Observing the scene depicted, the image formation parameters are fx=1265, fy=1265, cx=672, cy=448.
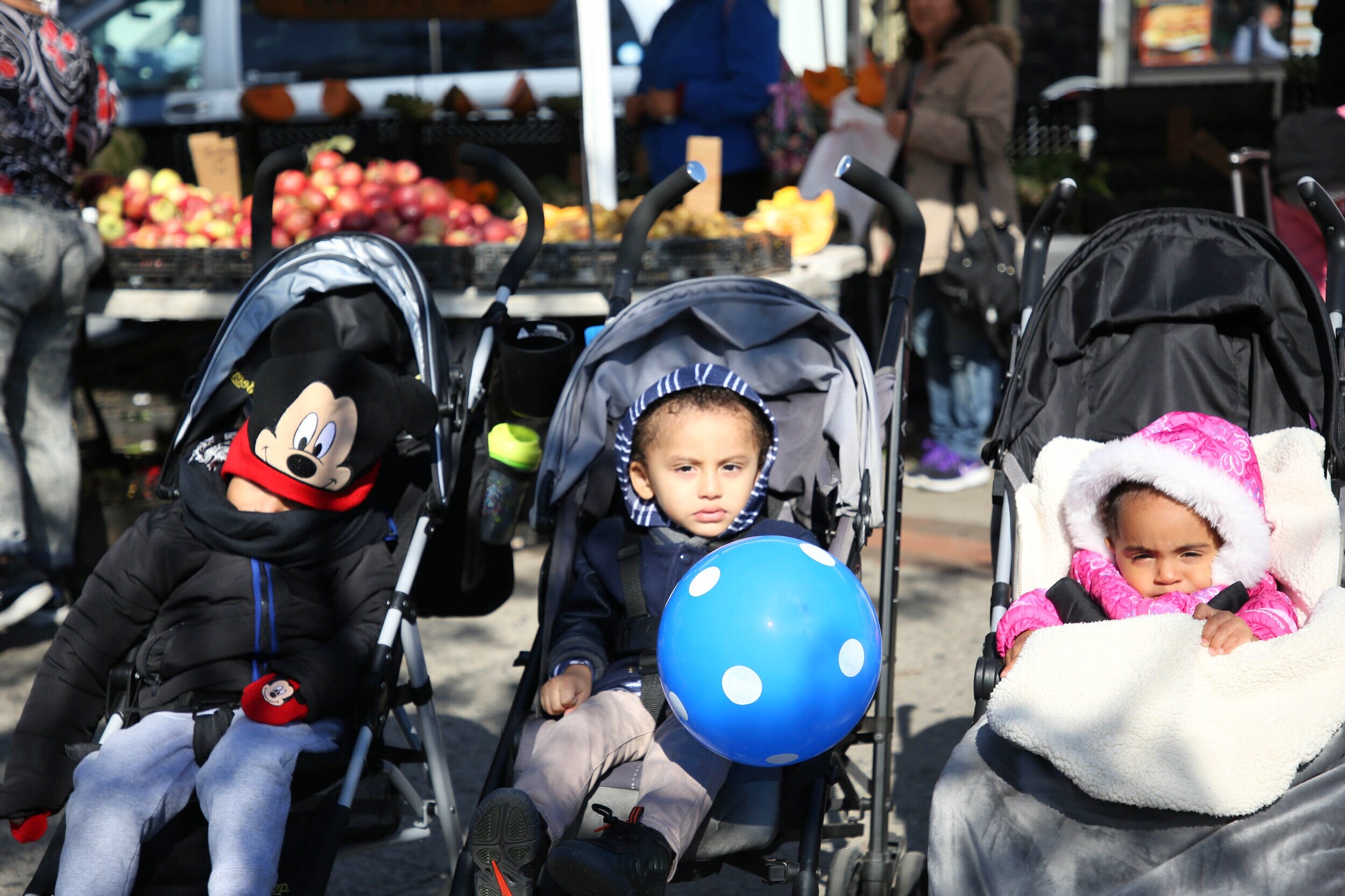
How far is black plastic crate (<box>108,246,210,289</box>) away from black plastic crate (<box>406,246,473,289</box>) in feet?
2.76

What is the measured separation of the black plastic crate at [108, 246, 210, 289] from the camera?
193 inches

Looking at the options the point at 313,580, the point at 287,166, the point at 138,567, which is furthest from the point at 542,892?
the point at 287,166

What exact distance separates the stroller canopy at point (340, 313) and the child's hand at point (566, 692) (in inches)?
26.7

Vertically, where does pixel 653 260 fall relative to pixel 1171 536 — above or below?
above

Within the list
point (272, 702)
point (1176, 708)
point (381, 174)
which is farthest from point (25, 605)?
point (1176, 708)

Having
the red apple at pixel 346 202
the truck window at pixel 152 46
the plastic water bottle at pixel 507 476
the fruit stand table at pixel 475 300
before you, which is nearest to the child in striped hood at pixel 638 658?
the plastic water bottle at pixel 507 476

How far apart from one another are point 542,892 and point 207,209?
3.86 m

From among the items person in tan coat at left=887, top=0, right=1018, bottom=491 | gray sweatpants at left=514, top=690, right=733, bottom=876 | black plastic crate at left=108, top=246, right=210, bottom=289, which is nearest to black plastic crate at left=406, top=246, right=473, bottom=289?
black plastic crate at left=108, top=246, right=210, bottom=289

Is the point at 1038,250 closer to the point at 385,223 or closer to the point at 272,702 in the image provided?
the point at 272,702

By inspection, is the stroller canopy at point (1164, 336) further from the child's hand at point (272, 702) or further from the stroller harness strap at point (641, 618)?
the child's hand at point (272, 702)

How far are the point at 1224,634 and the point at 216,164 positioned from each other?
4697 mm

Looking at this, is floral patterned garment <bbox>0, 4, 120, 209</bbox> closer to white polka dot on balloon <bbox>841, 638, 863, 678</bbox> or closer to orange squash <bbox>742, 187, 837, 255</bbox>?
orange squash <bbox>742, 187, 837, 255</bbox>

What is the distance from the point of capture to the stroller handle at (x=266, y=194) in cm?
331

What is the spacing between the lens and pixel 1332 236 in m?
3.00
